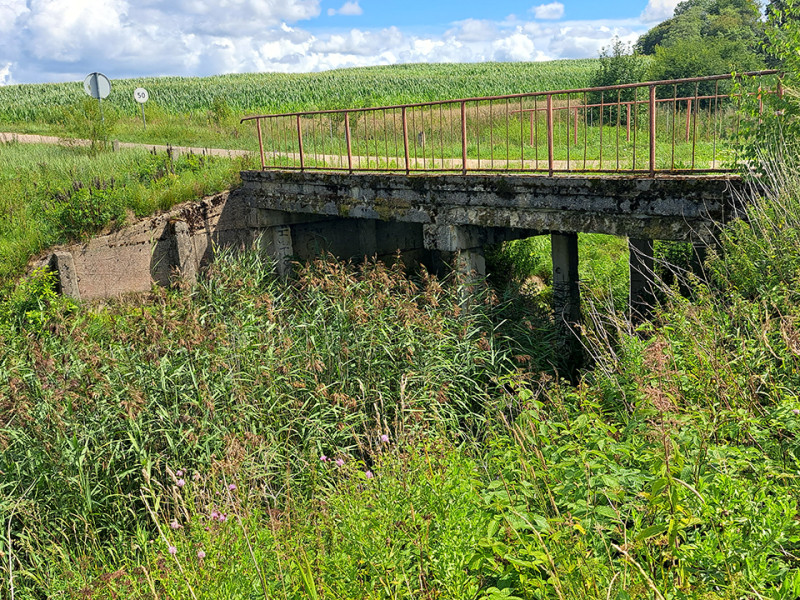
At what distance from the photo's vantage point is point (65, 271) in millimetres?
11711

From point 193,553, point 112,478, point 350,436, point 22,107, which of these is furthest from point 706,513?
point 22,107

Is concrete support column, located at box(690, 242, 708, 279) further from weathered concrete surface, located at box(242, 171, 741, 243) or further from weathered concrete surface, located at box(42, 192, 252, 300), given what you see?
weathered concrete surface, located at box(42, 192, 252, 300)

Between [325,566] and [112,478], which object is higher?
[325,566]

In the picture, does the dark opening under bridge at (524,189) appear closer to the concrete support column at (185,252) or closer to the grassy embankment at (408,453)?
the grassy embankment at (408,453)

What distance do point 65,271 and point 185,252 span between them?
82.0 inches

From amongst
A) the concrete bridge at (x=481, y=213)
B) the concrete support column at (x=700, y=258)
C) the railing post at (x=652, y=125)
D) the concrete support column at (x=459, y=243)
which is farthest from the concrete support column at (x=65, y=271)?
the concrete support column at (x=700, y=258)

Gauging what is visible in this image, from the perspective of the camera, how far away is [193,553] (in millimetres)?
3920

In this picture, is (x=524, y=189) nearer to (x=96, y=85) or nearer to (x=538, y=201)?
(x=538, y=201)

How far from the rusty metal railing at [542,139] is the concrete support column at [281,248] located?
127 centimetres

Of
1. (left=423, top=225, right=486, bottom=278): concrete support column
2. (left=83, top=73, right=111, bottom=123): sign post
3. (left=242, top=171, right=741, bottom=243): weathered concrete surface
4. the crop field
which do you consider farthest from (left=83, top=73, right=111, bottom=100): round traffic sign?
(left=423, top=225, right=486, bottom=278): concrete support column

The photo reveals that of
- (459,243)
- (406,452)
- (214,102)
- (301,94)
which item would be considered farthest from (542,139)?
(301,94)

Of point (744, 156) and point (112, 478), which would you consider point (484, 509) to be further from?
point (744, 156)

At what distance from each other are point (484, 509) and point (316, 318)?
5.30 m

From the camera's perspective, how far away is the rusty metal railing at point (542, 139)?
7.79 m
